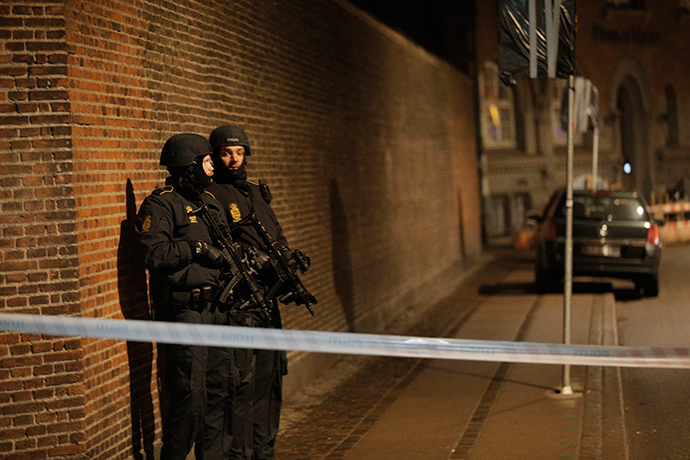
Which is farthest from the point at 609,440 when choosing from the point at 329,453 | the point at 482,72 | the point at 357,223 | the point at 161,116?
the point at 482,72

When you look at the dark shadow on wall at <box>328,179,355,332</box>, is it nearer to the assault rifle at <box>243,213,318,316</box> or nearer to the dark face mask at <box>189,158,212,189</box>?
the assault rifle at <box>243,213,318,316</box>

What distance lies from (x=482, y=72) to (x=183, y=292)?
87.9 feet

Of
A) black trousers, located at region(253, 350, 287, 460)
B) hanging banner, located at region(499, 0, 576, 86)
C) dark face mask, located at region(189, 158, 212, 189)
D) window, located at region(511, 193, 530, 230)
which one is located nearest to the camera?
dark face mask, located at region(189, 158, 212, 189)

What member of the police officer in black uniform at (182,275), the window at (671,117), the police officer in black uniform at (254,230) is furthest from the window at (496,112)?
the police officer in black uniform at (182,275)

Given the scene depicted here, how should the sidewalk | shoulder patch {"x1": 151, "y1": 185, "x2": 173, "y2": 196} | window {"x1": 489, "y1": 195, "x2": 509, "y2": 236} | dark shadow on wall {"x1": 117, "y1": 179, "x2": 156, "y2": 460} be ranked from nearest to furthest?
shoulder patch {"x1": 151, "y1": 185, "x2": 173, "y2": 196} < dark shadow on wall {"x1": 117, "y1": 179, "x2": 156, "y2": 460} < the sidewalk < window {"x1": 489, "y1": 195, "x2": 509, "y2": 236}

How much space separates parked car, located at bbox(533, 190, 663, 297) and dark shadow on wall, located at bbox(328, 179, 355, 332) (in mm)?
4933

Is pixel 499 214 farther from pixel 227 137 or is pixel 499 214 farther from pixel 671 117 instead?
pixel 227 137

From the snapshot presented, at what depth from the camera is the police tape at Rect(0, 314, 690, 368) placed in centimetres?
488

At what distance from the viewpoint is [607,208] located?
51.1 feet

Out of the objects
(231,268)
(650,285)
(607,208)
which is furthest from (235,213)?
(650,285)

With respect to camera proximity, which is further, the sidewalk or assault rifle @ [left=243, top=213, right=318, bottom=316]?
the sidewalk

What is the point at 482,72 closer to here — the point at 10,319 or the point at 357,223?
the point at 357,223

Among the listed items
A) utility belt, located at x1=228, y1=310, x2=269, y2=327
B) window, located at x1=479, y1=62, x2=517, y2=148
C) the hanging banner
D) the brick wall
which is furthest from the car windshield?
window, located at x1=479, y1=62, x2=517, y2=148

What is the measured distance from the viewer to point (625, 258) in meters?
15.3
